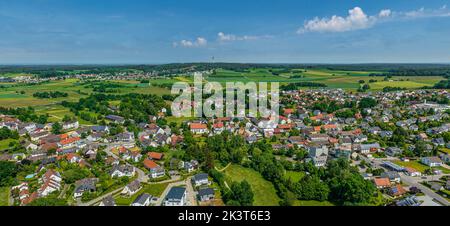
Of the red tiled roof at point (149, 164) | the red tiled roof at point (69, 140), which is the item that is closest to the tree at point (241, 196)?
the red tiled roof at point (149, 164)

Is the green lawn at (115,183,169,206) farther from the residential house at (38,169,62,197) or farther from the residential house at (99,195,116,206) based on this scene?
the residential house at (38,169,62,197)

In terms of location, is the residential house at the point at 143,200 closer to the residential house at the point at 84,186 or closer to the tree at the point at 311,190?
the residential house at the point at 84,186

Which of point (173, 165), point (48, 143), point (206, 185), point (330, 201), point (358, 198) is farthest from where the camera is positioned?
point (48, 143)

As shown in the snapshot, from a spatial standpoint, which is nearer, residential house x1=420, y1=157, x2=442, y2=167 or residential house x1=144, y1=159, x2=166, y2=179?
residential house x1=144, y1=159, x2=166, y2=179

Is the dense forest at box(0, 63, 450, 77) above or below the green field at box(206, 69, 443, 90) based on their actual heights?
above

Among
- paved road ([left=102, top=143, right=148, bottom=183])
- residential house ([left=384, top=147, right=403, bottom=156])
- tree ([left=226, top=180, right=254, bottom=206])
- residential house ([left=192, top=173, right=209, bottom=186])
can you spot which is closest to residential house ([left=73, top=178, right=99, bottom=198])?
paved road ([left=102, top=143, right=148, bottom=183])
